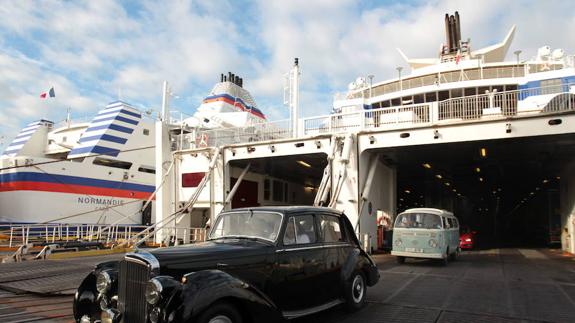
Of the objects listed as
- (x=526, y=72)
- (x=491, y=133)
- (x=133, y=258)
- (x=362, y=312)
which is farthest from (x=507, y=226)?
(x=133, y=258)

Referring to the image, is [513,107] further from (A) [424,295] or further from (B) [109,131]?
(B) [109,131]

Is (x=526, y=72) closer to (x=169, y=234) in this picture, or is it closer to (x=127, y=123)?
(x=169, y=234)

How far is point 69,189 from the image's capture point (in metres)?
22.7

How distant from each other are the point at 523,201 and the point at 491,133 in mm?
34072

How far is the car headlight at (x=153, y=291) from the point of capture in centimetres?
362

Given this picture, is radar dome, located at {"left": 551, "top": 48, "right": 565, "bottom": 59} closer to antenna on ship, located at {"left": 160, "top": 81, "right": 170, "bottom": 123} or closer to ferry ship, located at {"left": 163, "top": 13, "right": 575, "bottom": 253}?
ferry ship, located at {"left": 163, "top": 13, "right": 575, "bottom": 253}

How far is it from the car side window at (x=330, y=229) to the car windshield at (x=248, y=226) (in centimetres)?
88

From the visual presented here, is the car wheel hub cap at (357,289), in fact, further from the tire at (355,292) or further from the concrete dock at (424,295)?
the concrete dock at (424,295)

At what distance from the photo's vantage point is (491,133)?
→ 512 inches

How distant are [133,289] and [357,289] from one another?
3498 mm

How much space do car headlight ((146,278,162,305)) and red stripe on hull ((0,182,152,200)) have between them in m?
21.5

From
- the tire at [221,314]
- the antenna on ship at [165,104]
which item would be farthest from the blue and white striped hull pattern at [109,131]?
the tire at [221,314]

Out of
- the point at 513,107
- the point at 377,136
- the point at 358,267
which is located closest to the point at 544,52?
the point at 513,107

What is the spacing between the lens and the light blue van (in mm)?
11844
